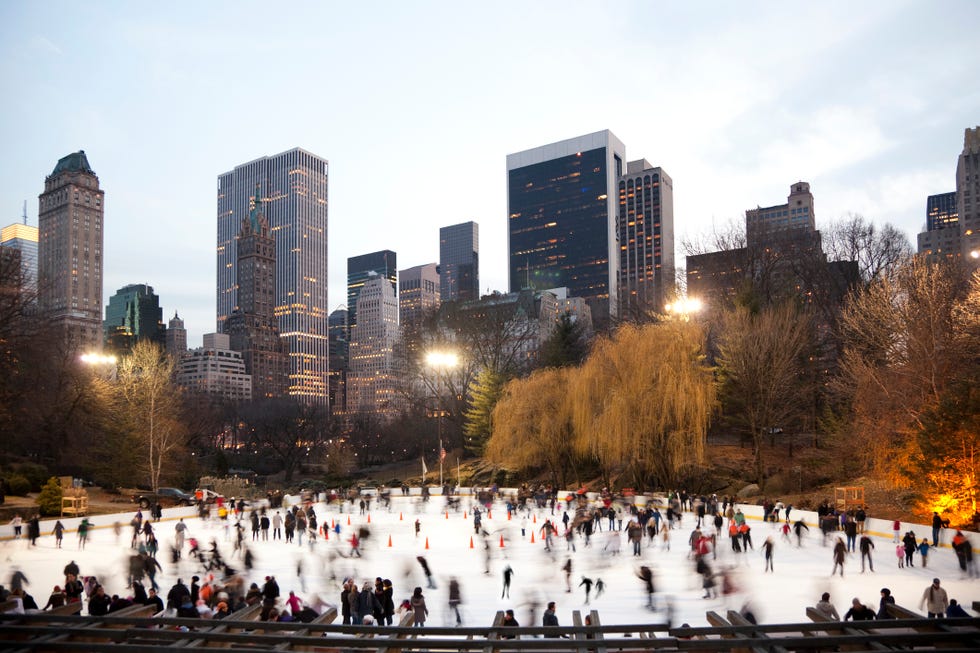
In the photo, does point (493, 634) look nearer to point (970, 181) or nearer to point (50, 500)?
point (50, 500)

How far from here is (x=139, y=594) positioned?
41.9 ft

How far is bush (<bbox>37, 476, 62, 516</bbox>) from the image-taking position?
98.6 feet

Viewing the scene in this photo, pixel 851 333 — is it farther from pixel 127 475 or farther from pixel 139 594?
pixel 127 475

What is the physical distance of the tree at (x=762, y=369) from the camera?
38000 millimetres

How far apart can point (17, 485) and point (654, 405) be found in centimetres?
3049

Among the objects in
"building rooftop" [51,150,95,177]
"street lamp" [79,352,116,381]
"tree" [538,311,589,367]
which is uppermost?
"building rooftop" [51,150,95,177]

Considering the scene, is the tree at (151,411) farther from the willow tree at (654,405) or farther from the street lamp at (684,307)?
the street lamp at (684,307)

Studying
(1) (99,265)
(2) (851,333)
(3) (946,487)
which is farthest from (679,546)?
(1) (99,265)

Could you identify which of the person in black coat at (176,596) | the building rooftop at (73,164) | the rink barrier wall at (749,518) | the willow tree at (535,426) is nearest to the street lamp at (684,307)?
the willow tree at (535,426)

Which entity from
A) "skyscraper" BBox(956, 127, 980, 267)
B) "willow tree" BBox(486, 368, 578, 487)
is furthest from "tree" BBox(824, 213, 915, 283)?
"skyscraper" BBox(956, 127, 980, 267)

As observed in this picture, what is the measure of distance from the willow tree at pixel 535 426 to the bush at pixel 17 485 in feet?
77.5

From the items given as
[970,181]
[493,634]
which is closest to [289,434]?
[493,634]

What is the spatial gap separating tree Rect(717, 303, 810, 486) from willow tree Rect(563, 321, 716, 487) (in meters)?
3.41

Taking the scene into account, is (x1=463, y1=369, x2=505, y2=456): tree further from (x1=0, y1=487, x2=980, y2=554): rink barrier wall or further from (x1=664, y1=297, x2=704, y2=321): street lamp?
(x1=664, y1=297, x2=704, y2=321): street lamp
